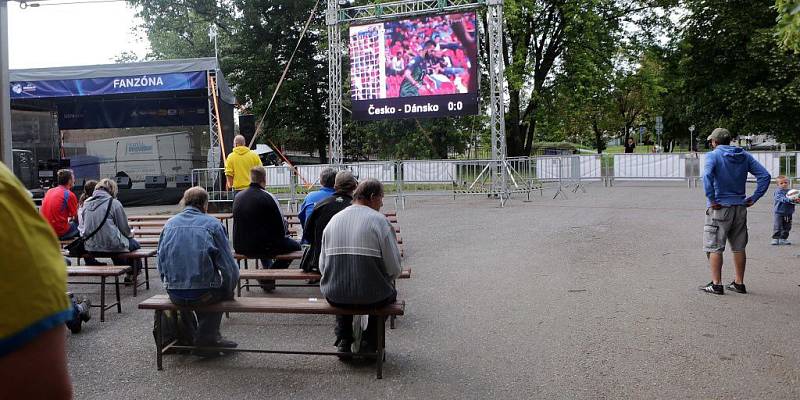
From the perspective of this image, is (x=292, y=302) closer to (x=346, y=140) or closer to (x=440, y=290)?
(x=440, y=290)

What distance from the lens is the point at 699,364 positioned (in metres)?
4.64

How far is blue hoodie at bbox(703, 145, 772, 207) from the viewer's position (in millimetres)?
6664

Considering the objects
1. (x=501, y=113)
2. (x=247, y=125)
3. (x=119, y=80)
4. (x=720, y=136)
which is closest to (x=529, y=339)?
(x=720, y=136)

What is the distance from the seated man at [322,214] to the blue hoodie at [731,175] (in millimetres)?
3816

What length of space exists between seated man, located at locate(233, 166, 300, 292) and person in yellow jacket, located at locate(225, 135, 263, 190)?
3532mm

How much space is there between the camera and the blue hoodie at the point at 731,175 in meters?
6.66

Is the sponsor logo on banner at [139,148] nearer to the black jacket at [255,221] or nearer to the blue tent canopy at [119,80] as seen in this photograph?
the blue tent canopy at [119,80]

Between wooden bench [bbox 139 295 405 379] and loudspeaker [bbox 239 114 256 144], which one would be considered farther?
loudspeaker [bbox 239 114 256 144]

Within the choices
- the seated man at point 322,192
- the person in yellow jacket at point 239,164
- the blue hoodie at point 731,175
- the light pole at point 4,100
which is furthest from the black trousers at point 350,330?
the person in yellow jacket at point 239,164

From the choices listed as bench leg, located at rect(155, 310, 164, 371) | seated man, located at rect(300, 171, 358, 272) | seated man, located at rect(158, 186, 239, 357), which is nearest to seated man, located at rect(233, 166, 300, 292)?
seated man, located at rect(300, 171, 358, 272)

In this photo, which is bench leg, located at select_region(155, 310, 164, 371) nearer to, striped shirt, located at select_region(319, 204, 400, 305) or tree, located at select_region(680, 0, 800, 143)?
striped shirt, located at select_region(319, 204, 400, 305)

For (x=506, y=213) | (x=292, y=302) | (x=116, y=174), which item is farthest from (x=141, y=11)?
(x=292, y=302)

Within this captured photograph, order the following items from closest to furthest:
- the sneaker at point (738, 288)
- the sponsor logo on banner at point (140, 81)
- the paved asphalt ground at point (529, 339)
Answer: the paved asphalt ground at point (529, 339)
the sneaker at point (738, 288)
the sponsor logo on banner at point (140, 81)

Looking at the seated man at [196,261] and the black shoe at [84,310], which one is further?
the black shoe at [84,310]
